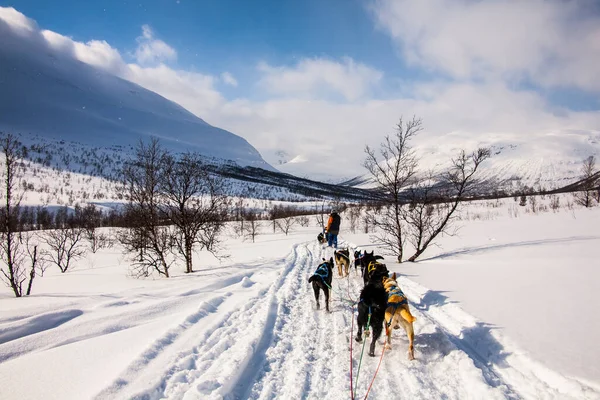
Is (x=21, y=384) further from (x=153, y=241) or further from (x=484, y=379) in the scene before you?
(x=153, y=241)

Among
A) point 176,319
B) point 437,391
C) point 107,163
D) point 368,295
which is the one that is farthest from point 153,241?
point 107,163

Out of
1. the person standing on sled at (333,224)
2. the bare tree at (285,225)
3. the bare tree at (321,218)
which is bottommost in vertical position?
the bare tree at (285,225)

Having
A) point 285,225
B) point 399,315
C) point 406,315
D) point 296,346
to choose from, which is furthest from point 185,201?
point 285,225

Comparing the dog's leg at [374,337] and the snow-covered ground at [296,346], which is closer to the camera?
the snow-covered ground at [296,346]

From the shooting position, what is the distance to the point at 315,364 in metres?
3.97

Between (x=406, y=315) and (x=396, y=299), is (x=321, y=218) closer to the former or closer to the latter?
(x=396, y=299)

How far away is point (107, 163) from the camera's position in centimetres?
14438

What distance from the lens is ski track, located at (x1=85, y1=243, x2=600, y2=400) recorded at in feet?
10.8

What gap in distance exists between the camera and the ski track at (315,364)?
3.29m

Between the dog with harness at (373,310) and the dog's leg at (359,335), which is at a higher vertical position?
the dog with harness at (373,310)

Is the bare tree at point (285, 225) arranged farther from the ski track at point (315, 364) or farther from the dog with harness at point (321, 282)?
the ski track at point (315, 364)

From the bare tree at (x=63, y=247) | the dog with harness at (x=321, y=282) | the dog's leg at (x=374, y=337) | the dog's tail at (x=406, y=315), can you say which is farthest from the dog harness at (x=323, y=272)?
the bare tree at (x=63, y=247)

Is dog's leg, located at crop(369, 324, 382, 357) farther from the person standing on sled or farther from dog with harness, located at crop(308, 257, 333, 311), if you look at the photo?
the person standing on sled

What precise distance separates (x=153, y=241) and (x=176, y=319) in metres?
8.83
